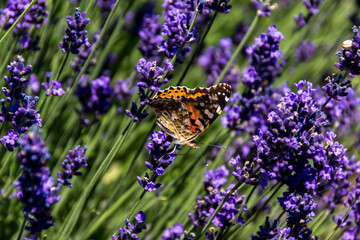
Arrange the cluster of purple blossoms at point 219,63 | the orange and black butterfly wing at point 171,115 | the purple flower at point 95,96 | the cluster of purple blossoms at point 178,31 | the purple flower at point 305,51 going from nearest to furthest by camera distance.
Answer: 1. the cluster of purple blossoms at point 178,31
2. the orange and black butterfly wing at point 171,115
3. the purple flower at point 95,96
4. the cluster of purple blossoms at point 219,63
5. the purple flower at point 305,51

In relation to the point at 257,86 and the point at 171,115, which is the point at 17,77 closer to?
the point at 171,115

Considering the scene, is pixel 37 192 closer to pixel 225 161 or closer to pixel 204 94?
pixel 204 94

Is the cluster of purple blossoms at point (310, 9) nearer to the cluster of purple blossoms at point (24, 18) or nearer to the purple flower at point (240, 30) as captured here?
the purple flower at point (240, 30)

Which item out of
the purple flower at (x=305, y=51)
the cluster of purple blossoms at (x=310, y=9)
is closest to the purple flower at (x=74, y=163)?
the cluster of purple blossoms at (x=310, y=9)

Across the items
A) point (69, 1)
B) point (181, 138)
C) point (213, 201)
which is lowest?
point (213, 201)

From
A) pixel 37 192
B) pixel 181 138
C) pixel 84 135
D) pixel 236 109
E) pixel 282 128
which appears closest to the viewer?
pixel 37 192

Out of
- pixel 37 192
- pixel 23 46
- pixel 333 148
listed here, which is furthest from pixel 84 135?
pixel 333 148

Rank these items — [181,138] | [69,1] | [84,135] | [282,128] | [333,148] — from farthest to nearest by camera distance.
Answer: [69,1] < [84,135] < [181,138] < [333,148] < [282,128]
